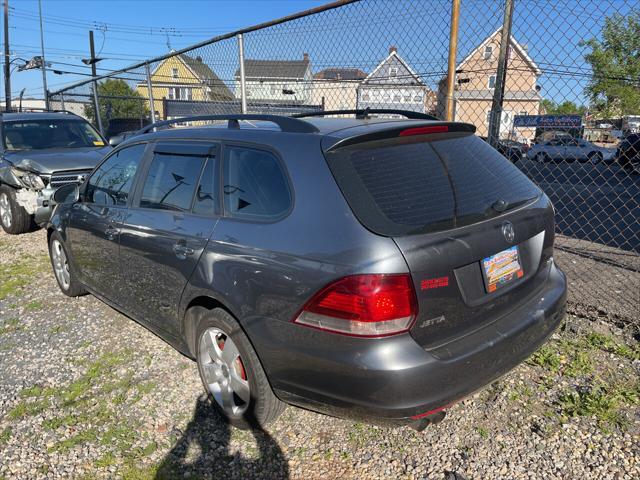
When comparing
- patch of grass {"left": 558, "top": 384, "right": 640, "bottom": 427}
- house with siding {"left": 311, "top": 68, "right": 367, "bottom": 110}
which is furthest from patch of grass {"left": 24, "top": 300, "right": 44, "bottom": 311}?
patch of grass {"left": 558, "top": 384, "right": 640, "bottom": 427}

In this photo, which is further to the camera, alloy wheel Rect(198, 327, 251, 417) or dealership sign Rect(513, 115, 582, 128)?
dealership sign Rect(513, 115, 582, 128)

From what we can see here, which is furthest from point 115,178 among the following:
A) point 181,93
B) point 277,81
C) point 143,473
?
point 181,93

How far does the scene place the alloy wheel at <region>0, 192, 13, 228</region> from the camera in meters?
7.08

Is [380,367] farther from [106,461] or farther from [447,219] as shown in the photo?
[106,461]

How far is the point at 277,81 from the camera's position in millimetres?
7434

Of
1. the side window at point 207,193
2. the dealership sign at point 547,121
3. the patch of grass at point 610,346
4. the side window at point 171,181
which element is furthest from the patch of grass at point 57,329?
the dealership sign at point 547,121

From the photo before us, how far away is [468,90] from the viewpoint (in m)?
4.62

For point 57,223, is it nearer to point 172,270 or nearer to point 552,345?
point 172,270

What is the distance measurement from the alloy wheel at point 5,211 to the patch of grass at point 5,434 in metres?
5.17

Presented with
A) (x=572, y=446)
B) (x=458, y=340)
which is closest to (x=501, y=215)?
(x=458, y=340)

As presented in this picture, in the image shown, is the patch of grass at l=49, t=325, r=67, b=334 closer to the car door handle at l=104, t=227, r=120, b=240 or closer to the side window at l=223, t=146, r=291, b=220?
the car door handle at l=104, t=227, r=120, b=240

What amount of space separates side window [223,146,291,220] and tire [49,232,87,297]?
8.38 feet

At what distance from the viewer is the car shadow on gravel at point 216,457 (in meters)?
2.50

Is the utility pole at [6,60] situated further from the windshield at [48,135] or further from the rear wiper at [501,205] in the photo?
the rear wiper at [501,205]
